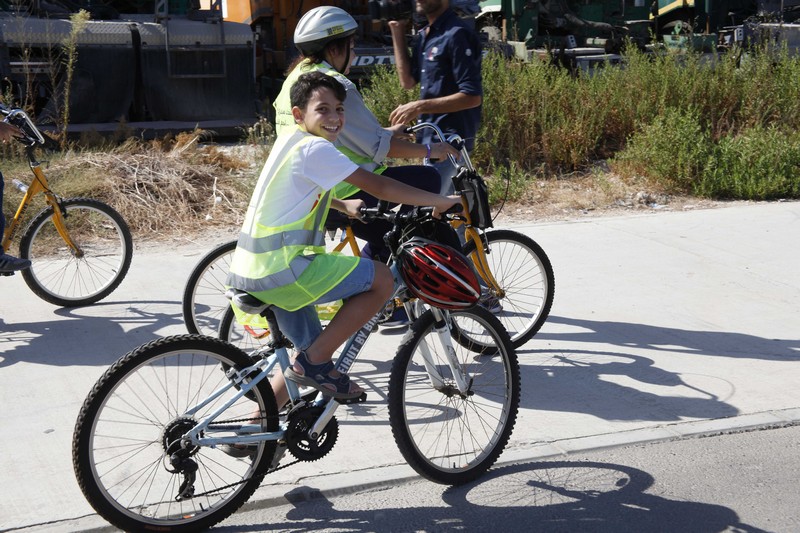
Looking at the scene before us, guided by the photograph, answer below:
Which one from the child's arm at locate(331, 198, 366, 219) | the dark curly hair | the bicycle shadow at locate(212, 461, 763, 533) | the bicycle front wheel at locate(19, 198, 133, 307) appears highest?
the dark curly hair

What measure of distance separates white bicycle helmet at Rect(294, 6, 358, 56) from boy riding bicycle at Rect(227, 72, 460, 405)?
84 cm

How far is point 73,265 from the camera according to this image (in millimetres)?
6699

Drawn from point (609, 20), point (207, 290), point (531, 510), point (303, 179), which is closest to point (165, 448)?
point (303, 179)

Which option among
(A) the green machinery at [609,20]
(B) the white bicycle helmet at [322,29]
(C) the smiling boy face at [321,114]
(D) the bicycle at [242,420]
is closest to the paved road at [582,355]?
(D) the bicycle at [242,420]

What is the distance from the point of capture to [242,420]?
368cm

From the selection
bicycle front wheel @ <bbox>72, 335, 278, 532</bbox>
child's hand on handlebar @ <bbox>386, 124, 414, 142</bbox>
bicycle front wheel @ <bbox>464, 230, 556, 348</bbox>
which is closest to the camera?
bicycle front wheel @ <bbox>72, 335, 278, 532</bbox>

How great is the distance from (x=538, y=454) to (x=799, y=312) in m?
2.78

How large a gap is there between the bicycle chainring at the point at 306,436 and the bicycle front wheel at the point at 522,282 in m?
2.08

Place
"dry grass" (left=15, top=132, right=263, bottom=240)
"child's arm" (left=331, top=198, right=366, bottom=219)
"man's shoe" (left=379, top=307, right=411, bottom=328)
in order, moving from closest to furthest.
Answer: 1. "child's arm" (left=331, top=198, right=366, bottom=219)
2. "man's shoe" (left=379, top=307, right=411, bottom=328)
3. "dry grass" (left=15, top=132, right=263, bottom=240)

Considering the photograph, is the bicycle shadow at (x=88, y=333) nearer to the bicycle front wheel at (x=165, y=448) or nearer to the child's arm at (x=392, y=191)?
the bicycle front wheel at (x=165, y=448)

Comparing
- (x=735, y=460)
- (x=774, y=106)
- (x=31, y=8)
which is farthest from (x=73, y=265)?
(x=774, y=106)

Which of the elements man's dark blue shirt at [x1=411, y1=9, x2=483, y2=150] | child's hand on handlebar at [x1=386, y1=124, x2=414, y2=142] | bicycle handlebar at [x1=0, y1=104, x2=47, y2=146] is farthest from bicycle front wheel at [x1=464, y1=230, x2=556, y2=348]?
bicycle handlebar at [x1=0, y1=104, x2=47, y2=146]

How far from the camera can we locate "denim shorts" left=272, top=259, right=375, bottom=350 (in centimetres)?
374

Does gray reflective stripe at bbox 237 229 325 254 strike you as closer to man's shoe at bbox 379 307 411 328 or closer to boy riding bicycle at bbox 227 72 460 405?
boy riding bicycle at bbox 227 72 460 405
